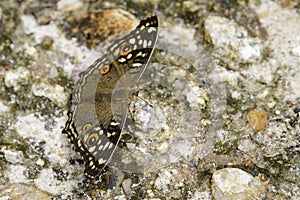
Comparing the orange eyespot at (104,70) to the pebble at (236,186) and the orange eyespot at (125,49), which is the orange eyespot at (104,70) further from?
the pebble at (236,186)

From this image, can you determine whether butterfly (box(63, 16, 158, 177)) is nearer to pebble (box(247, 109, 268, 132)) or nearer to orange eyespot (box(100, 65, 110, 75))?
orange eyespot (box(100, 65, 110, 75))

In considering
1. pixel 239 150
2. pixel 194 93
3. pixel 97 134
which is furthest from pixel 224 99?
pixel 97 134

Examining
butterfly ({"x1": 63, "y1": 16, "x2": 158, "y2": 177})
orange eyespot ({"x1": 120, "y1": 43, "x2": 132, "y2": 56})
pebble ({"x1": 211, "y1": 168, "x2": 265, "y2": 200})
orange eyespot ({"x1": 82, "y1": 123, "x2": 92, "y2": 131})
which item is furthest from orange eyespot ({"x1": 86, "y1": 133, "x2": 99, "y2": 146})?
pebble ({"x1": 211, "y1": 168, "x2": 265, "y2": 200})

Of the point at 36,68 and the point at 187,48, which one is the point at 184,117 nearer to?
the point at 187,48

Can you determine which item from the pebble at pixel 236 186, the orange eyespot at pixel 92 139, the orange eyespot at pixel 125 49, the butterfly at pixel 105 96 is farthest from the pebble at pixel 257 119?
the orange eyespot at pixel 92 139

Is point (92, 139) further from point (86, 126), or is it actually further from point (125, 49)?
point (125, 49)

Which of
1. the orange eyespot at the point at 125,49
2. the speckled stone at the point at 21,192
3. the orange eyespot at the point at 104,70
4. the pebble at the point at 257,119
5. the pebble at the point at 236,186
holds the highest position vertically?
the orange eyespot at the point at 125,49

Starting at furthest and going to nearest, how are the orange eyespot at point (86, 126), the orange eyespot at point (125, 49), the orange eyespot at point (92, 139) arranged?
the orange eyespot at point (125, 49) < the orange eyespot at point (86, 126) < the orange eyespot at point (92, 139)
